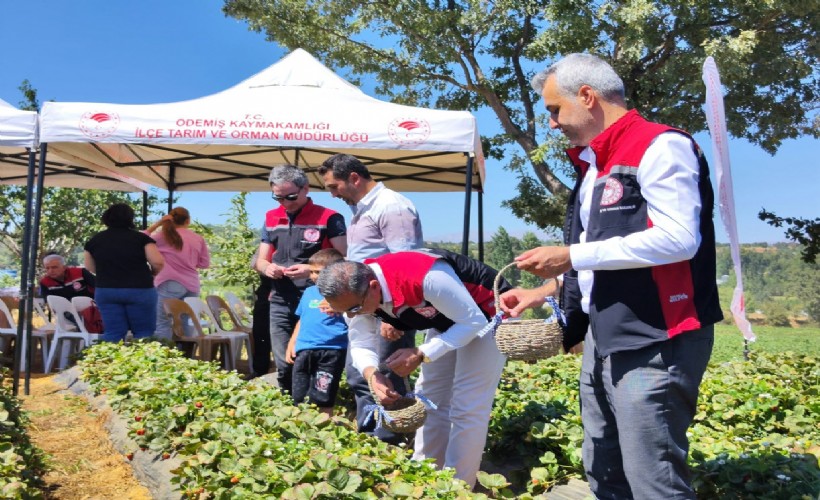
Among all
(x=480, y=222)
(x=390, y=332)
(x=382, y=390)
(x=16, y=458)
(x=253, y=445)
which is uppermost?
(x=480, y=222)

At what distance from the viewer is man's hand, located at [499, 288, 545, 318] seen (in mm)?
2906

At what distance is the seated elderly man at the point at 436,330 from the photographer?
3162mm

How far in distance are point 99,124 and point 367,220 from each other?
10.0 ft

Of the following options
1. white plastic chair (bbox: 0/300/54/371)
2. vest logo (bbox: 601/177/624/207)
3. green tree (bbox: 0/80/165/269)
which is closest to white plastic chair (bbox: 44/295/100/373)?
white plastic chair (bbox: 0/300/54/371)

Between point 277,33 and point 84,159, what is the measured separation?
1003cm

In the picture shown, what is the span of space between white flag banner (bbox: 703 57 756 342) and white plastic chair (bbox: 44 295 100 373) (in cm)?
687

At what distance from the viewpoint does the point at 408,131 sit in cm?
619

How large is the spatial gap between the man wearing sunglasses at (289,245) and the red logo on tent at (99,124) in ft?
5.69

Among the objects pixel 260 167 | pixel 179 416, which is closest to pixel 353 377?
pixel 179 416

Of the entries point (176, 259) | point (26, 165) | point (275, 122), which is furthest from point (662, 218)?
point (26, 165)

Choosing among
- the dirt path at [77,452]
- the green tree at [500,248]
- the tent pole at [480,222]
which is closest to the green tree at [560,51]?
the tent pole at [480,222]

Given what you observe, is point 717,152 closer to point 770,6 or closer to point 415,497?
point 415,497

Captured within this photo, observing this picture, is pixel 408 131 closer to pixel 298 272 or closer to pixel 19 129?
pixel 298 272

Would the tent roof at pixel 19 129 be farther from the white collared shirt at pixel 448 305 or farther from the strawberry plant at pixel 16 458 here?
the white collared shirt at pixel 448 305
